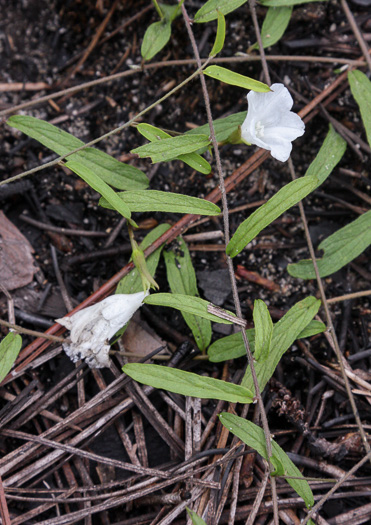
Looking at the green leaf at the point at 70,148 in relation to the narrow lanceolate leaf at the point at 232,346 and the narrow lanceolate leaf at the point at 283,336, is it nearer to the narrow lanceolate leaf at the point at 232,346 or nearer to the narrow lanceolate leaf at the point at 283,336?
the narrow lanceolate leaf at the point at 232,346

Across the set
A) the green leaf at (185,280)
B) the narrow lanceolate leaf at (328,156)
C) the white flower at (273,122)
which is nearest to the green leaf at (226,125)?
the white flower at (273,122)

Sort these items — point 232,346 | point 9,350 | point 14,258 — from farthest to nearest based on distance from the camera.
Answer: point 14,258 < point 232,346 < point 9,350

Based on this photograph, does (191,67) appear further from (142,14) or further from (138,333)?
(138,333)

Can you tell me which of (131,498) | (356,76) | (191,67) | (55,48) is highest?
(55,48)

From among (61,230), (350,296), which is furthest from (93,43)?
(350,296)

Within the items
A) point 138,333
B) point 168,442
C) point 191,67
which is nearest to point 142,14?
point 191,67

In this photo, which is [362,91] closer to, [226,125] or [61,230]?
[226,125]

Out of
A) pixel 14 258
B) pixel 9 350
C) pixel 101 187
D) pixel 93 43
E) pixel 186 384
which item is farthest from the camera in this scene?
pixel 93 43

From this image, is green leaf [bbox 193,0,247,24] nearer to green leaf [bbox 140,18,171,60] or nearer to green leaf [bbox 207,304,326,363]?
green leaf [bbox 140,18,171,60]
